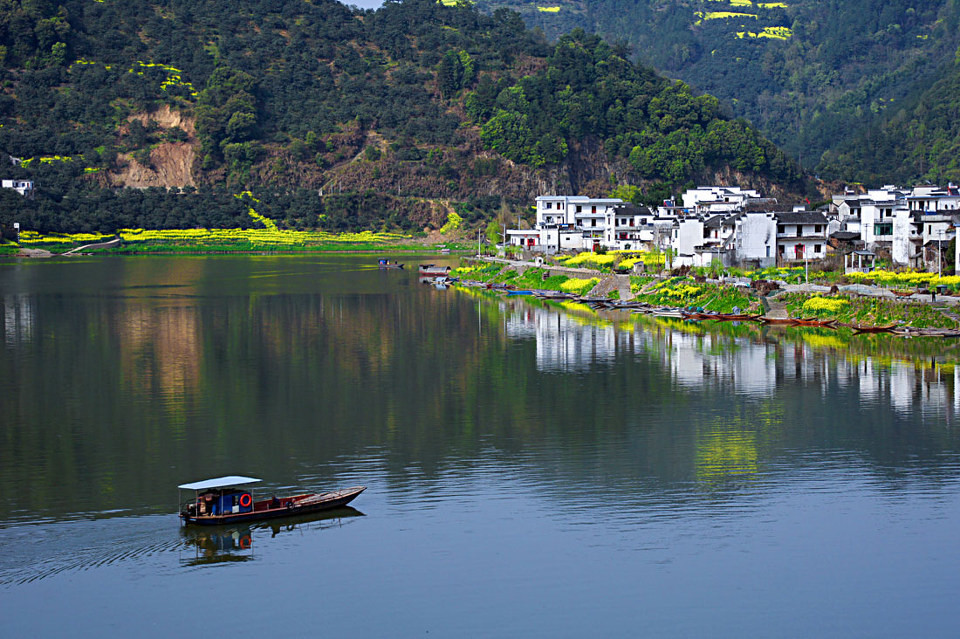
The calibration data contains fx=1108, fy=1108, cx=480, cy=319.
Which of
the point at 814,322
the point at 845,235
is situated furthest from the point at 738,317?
the point at 845,235

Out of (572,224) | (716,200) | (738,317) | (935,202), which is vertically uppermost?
(716,200)

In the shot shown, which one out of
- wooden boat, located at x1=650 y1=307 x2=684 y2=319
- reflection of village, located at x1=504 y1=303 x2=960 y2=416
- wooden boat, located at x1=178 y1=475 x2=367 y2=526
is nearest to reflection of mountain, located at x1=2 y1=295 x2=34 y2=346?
reflection of village, located at x1=504 y1=303 x2=960 y2=416

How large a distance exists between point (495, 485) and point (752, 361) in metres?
17.1

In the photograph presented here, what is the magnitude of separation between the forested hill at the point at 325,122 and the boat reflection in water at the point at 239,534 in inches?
4002

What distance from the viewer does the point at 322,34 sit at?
151 metres

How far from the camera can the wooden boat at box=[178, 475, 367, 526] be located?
60.8 ft

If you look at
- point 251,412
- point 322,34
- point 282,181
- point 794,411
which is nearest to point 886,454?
point 794,411

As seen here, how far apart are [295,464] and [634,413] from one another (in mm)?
9342

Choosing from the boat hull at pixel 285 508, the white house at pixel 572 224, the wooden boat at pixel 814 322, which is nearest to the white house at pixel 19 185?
the white house at pixel 572 224

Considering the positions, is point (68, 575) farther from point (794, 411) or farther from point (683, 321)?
point (683, 321)

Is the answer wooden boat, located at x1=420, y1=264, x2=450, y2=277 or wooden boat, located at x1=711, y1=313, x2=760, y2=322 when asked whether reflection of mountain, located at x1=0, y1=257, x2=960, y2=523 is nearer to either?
wooden boat, located at x1=711, y1=313, x2=760, y2=322

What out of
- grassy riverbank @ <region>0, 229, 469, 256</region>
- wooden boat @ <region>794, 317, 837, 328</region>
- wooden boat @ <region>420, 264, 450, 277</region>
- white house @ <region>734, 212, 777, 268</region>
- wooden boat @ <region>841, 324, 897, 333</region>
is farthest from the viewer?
grassy riverbank @ <region>0, 229, 469, 256</region>

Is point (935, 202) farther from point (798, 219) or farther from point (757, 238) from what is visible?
point (757, 238)

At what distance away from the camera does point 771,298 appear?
155ft
